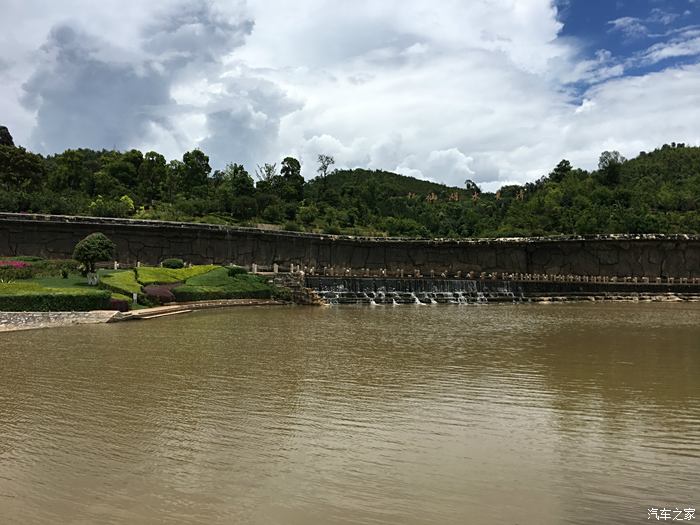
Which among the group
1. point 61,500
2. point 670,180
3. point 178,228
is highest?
point 670,180

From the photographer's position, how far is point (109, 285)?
29.2m

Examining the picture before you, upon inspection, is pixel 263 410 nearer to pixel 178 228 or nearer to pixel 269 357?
pixel 269 357

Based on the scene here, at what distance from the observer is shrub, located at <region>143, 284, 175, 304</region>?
1184 inches

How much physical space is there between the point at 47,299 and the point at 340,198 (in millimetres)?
63208

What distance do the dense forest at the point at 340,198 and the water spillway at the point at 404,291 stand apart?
2413 centimetres

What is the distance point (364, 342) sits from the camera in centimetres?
1920

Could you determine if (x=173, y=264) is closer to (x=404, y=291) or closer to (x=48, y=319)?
(x=404, y=291)

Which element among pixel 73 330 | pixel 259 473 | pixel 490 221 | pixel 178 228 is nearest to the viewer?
pixel 259 473

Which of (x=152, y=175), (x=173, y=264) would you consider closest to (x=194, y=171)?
(x=152, y=175)

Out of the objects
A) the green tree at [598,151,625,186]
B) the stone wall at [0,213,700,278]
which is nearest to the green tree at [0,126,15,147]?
the stone wall at [0,213,700,278]

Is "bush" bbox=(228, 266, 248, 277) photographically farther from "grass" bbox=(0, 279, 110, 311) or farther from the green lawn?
"grass" bbox=(0, 279, 110, 311)

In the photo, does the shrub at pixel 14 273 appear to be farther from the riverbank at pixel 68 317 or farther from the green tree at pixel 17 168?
the green tree at pixel 17 168

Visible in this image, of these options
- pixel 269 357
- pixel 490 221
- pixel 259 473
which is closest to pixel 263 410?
pixel 259 473

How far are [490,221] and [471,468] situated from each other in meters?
75.6
